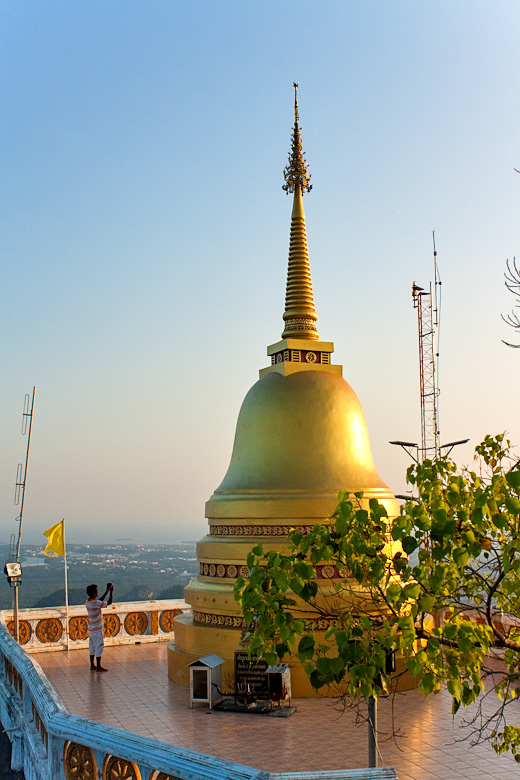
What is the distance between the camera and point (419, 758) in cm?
1138

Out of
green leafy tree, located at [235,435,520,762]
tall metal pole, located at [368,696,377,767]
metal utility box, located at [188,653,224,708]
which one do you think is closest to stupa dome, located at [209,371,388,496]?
metal utility box, located at [188,653,224,708]

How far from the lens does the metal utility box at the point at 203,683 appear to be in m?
14.2

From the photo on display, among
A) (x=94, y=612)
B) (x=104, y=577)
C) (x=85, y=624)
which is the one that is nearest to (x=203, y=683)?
(x=94, y=612)

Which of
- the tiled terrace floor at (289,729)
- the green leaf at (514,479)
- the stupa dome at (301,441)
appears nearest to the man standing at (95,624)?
the tiled terrace floor at (289,729)

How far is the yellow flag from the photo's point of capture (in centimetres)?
1970

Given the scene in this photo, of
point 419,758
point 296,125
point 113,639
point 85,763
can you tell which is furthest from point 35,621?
point 296,125

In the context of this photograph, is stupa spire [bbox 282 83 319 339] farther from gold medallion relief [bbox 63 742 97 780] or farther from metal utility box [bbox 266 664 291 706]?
gold medallion relief [bbox 63 742 97 780]

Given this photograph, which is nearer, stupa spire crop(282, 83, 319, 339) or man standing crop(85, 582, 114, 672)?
man standing crop(85, 582, 114, 672)

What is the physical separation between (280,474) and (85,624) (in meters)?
7.10

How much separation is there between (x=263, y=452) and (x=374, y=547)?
40.6 feet

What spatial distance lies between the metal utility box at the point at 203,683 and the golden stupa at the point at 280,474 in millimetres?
1156

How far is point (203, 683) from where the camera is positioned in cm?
1445

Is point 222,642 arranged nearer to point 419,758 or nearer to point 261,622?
point 419,758

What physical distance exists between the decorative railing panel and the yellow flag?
5.24 feet
